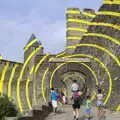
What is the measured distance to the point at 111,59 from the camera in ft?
74.9

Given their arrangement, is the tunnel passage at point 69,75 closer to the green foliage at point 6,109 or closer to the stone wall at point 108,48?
the stone wall at point 108,48

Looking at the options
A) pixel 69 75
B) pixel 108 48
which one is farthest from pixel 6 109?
pixel 69 75

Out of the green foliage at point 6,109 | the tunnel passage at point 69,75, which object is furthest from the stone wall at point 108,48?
the green foliage at point 6,109

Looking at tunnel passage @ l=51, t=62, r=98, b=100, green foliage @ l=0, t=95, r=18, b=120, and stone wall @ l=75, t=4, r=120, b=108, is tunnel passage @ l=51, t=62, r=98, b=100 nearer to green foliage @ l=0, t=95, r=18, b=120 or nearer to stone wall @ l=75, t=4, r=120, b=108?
stone wall @ l=75, t=4, r=120, b=108

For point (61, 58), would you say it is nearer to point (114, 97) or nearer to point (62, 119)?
point (114, 97)

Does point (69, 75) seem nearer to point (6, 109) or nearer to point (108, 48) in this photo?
point (108, 48)

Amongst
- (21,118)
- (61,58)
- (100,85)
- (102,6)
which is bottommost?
(21,118)

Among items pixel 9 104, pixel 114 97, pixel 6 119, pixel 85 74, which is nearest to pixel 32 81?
pixel 85 74

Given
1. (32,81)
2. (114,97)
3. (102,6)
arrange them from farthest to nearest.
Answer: (32,81), (102,6), (114,97)

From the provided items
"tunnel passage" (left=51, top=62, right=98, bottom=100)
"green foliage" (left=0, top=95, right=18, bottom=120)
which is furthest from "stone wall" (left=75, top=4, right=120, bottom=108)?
"green foliage" (left=0, top=95, right=18, bottom=120)

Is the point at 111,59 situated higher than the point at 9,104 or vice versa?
the point at 111,59

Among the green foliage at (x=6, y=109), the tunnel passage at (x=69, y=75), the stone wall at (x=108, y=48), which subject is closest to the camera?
the green foliage at (x=6, y=109)

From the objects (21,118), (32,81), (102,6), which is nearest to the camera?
(21,118)

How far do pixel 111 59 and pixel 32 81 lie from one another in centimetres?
635
